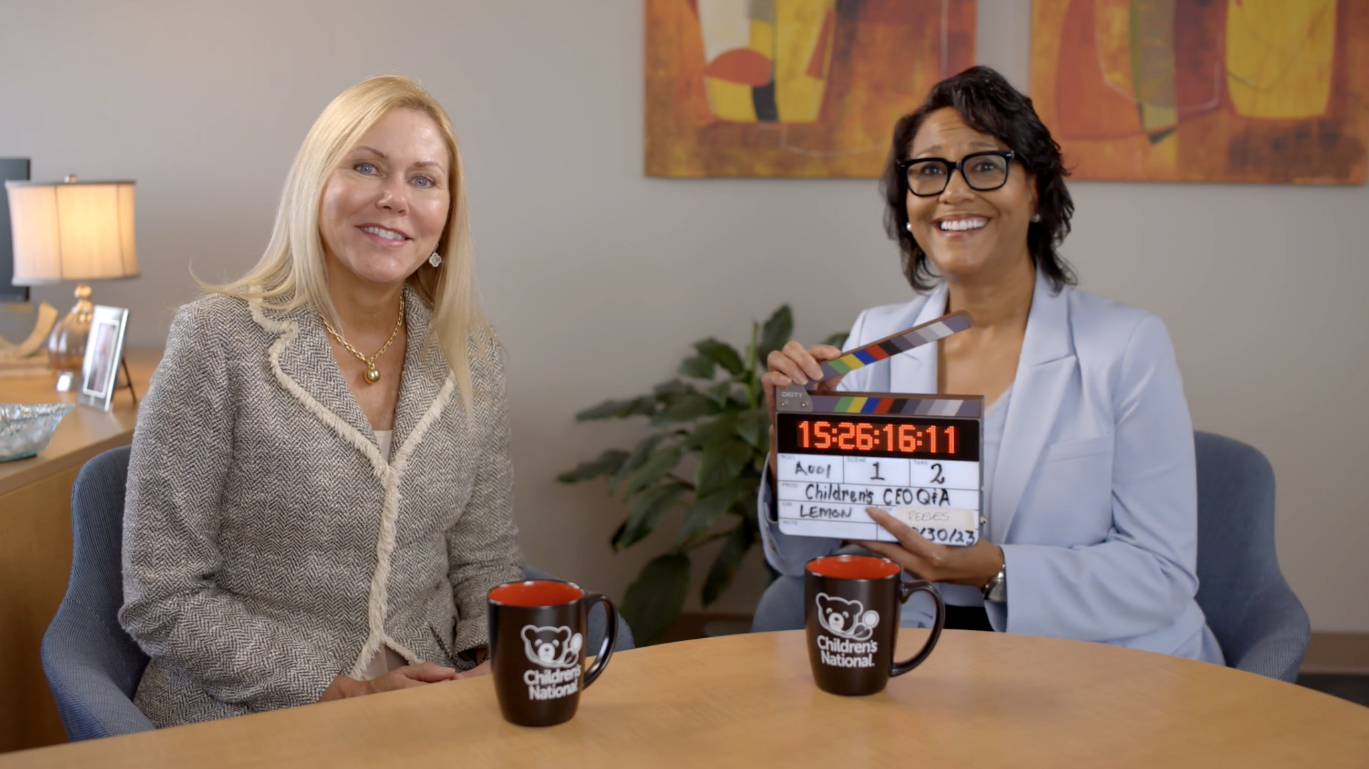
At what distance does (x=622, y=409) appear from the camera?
10.9ft

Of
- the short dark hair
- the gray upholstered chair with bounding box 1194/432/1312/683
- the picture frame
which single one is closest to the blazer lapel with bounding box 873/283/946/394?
the short dark hair

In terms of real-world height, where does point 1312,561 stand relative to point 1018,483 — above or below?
below

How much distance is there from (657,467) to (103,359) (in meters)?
1.39

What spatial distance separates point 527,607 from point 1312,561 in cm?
333

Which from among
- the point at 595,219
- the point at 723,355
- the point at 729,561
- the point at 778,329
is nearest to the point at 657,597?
the point at 729,561

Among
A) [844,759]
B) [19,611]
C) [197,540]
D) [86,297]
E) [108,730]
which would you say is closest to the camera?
[844,759]

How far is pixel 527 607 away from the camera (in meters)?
1.01

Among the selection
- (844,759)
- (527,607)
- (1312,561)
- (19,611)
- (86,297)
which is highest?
(86,297)

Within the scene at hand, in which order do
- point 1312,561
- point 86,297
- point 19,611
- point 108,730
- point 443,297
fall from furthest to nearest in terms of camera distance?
point 1312,561
point 86,297
point 19,611
point 443,297
point 108,730

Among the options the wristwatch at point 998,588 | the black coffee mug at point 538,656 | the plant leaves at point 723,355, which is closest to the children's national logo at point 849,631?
the black coffee mug at point 538,656

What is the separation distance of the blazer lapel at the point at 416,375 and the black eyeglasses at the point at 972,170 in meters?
0.89

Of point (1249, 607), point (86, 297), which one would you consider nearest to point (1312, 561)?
point (1249, 607)

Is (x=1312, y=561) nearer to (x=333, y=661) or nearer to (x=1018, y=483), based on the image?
(x=1018, y=483)

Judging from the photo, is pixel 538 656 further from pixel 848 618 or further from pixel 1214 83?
pixel 1214 83
